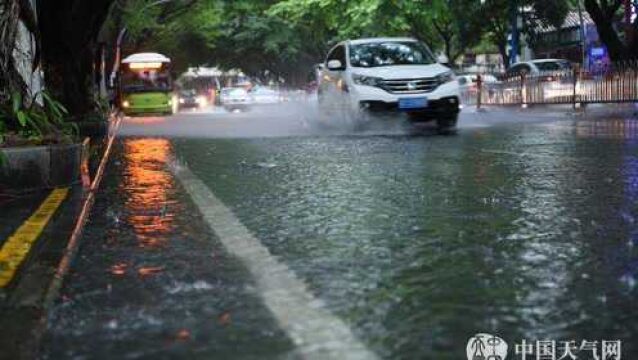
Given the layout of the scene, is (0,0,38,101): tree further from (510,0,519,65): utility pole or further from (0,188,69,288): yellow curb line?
(510,0,519,65): utility pole

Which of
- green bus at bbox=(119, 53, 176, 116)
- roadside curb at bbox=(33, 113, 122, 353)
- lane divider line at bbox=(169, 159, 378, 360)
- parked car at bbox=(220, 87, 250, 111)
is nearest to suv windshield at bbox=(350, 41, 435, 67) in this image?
roadside curb at bbox=(33, 113, 122, 353)

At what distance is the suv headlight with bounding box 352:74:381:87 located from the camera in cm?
1513

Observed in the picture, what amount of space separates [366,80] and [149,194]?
7596mm

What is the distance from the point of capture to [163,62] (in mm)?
35969

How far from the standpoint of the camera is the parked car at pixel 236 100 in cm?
3865

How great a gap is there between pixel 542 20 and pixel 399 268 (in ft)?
111

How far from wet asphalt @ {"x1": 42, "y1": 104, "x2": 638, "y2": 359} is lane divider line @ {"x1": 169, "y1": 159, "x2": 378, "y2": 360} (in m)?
0.06

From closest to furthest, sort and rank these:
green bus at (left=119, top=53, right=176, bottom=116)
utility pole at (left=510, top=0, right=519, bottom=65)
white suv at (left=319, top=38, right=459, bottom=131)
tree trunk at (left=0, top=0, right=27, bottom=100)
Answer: tree trunk at (left=0, top=0, right=27, bottom=100)
white suv at (left=319, top=38, right=459, bottom=131)
utility pole at (left=510, top=0, right=519, bottom=65)
green bus at (left=119, top=53, right=176, bottom=116)

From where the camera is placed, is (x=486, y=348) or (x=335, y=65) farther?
(x=335, y=65)

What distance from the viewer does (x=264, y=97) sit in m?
39.7

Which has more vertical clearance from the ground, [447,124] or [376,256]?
[447,124]

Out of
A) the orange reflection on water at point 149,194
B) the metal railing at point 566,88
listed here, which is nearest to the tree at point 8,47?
the orange reflection on water at point 149,194

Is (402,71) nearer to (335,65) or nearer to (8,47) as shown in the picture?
(335,65)

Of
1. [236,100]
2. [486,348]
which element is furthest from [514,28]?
[486,348]
